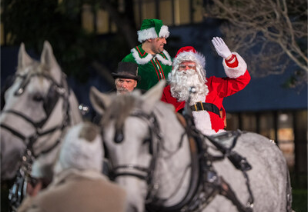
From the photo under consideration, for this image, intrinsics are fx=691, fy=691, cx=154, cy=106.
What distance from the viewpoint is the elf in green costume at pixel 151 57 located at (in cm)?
746

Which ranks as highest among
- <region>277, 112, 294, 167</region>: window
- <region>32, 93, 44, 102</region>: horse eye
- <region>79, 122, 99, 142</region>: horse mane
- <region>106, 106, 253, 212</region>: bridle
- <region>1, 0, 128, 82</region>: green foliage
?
<region>79, 122, 99, 142</region>: horse mane

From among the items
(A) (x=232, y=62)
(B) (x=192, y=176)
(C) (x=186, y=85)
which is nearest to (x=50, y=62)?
(B) (x=192, y=176)

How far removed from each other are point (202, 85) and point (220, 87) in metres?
0.46

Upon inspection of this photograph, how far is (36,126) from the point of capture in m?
4.82

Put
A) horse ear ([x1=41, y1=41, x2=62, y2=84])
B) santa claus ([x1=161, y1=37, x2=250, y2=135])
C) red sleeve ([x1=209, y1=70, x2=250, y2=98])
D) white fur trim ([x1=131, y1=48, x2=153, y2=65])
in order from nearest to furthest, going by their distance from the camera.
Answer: horse ear ([x1=41, y1=41, x2=62, y2=84]) < santa claus ([x1=161, y1=37, x2=250, y2=135]) < red sleeve ([x1=209, y1=70, x2=250, y2=98]) < white fur trim ([x1=131, y1=48, x2=153, y2=65])

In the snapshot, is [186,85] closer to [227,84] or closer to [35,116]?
[227,84]

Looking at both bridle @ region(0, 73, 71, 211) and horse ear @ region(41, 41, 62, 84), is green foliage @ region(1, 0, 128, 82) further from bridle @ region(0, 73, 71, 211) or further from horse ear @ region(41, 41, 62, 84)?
bridle @ region(0, 73, 71, 211)

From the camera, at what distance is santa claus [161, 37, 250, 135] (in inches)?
244

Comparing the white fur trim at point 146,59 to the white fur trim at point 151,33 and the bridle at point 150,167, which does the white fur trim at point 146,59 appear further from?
the bridle at point 150,167

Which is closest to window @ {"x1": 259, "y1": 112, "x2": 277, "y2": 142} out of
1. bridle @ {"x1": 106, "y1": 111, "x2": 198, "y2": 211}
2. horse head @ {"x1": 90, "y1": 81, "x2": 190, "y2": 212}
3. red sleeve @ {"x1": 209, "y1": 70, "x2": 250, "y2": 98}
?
red sleeve @ {"x1": 209, "y1": 70, "x2": 250, "y2": 98}

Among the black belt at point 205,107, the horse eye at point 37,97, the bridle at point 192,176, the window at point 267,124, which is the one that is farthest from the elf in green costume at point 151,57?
the window at point 267,124

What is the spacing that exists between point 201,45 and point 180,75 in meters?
18.2

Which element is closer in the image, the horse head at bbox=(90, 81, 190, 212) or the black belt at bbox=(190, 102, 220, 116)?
the horse head at bbox=(90, 81, 190, 212)

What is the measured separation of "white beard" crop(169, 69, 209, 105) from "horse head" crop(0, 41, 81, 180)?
1407 mm
